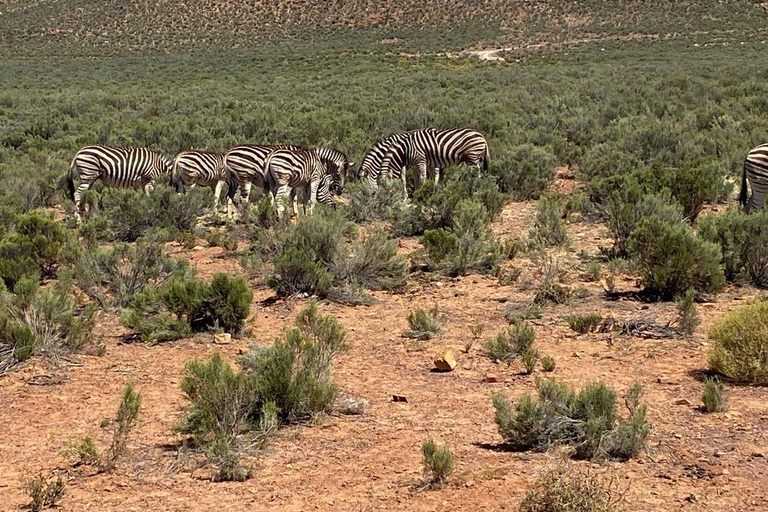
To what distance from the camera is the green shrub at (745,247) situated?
9.67 m

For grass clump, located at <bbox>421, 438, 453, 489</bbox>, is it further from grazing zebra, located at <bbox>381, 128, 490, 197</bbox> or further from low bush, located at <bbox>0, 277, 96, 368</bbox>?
grazing zebra, located at <bbox>381, 128, 490, 197</bbox>

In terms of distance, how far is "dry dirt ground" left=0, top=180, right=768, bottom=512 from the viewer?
199 inches

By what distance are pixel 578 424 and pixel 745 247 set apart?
203 inches

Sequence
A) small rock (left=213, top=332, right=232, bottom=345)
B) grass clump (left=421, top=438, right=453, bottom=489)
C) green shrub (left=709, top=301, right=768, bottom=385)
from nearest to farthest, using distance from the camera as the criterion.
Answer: grass clump (left=421, top=438, right=453, bottom=489), green shrub (left=709, top=301, right=768, bottom=385), small rock (left=213, top=332, right=232, bottom=345)

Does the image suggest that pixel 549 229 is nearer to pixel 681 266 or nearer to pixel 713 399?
pixel 681 266

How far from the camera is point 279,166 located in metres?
14.6

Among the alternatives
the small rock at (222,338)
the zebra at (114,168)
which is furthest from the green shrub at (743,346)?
the zebra at (114,168)

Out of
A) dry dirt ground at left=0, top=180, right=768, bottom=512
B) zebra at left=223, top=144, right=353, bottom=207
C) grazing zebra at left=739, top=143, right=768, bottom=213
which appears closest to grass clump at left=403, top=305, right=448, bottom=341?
dry dirt ground at left=0, top=180, right=768, bottom=512

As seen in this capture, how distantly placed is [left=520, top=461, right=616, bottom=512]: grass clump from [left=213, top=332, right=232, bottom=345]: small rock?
4.13 m

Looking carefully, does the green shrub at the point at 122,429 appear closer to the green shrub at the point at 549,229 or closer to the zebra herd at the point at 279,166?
the green shrub at the point at 549,229

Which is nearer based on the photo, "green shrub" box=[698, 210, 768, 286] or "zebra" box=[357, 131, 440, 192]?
"green shrub" box=[698, 210, 768, 286]

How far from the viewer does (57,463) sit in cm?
562

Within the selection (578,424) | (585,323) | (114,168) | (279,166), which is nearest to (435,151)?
(279,166)

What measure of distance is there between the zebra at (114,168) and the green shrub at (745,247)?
389 inches
